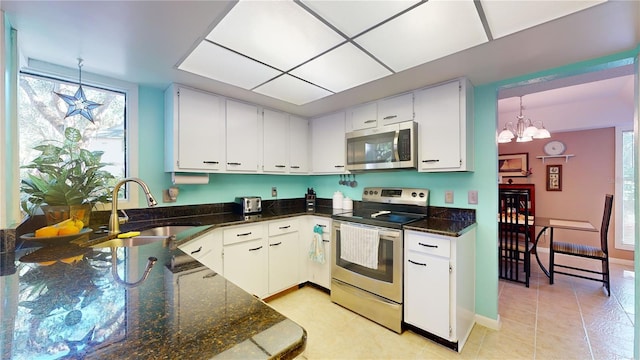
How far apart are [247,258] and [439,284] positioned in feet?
5.65

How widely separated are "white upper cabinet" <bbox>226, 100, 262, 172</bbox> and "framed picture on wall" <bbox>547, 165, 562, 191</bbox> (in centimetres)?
495

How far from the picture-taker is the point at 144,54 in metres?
1.71

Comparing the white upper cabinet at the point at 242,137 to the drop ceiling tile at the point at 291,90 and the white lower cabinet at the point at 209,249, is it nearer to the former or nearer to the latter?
the drop ceiling tile at the point at 291,90

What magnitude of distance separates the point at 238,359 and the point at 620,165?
18.4 feet

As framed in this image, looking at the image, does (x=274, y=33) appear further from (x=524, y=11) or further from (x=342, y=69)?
(x=524, y=11)

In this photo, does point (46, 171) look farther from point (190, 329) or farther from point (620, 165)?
point (620, 165)

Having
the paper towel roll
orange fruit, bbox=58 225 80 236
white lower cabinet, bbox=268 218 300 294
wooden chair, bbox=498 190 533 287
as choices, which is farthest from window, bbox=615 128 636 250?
orange fruit, bbox=58 225 80 236

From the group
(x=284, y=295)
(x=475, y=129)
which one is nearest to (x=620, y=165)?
(x=475, y=129)

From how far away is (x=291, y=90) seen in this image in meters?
2.38

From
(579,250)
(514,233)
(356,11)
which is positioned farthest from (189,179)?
(579,250)

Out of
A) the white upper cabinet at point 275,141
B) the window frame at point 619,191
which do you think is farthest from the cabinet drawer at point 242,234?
the window frame at point 619,191

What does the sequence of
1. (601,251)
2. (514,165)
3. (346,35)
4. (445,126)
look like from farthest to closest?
1. (514,165)
2. (601,251)
3. (445,126)
4. (346,35)

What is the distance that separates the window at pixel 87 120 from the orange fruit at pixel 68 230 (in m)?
0.49

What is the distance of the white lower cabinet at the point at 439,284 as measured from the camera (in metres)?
1.86
